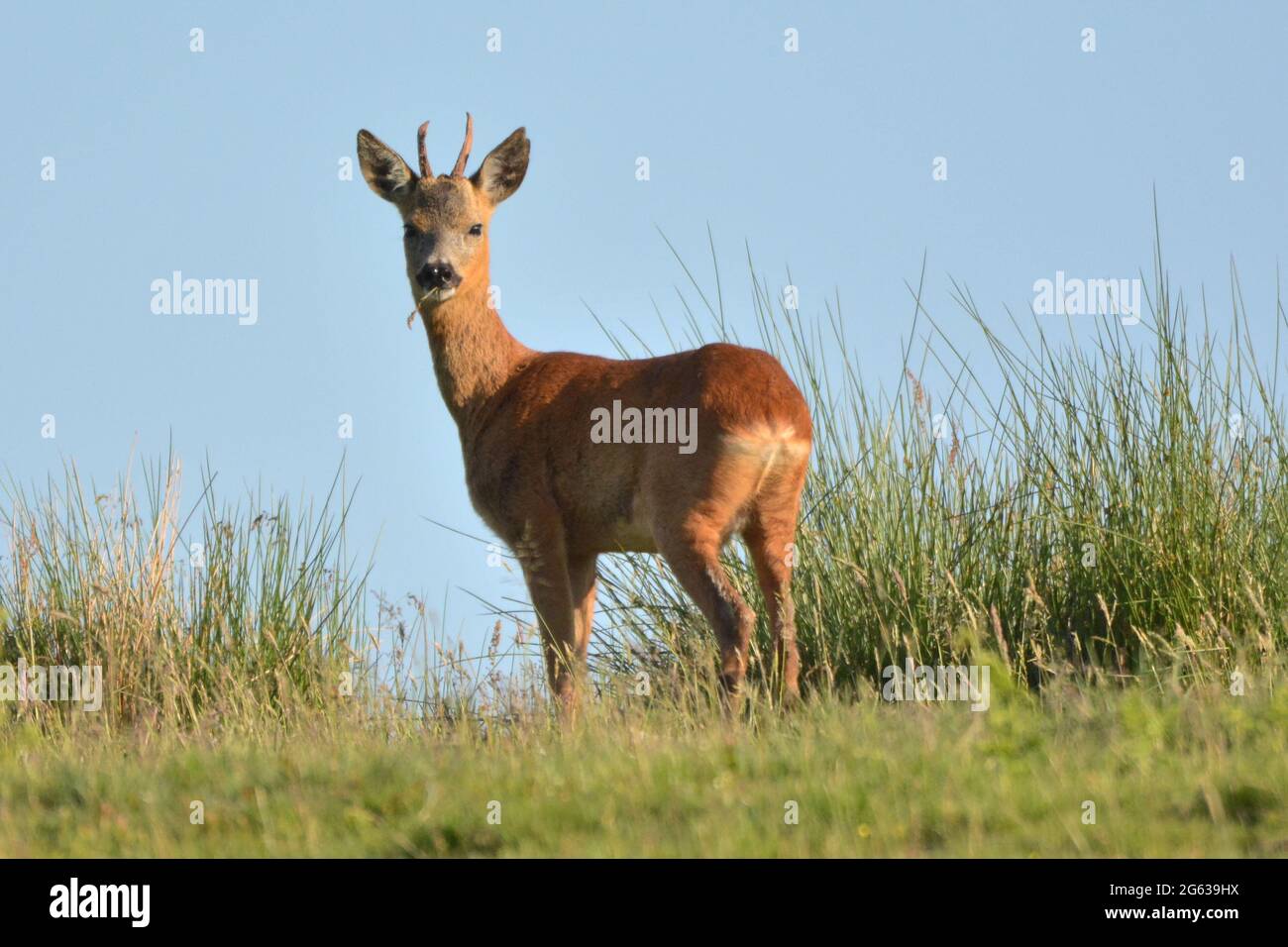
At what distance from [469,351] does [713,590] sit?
239 centimetres

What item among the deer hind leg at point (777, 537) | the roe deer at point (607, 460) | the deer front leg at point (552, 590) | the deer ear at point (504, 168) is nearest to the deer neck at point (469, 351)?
the roe deer at point (607, 460)

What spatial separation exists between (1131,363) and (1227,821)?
4.54 metres

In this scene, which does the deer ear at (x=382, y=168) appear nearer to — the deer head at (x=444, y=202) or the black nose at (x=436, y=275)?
the deer head at (x=444, y=202)

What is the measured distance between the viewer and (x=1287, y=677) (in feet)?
22.8

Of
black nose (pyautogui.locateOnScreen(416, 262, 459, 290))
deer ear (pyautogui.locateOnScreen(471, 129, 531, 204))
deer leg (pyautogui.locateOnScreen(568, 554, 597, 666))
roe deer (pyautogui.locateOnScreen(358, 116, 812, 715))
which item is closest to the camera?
roe deer (pyautogui.locateOnScreen(358, 116, 812, 715))

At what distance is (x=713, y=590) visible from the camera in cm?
732

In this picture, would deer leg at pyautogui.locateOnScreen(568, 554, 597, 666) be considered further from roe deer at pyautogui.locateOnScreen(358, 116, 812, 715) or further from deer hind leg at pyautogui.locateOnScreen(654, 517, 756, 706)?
deer hind leg at pyautogui.locateOnScreen(654, 517, 756, 706)

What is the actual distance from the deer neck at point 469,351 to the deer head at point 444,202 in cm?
8

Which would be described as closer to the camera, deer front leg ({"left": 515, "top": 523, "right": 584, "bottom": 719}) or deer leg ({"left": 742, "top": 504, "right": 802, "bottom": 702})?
deer leg ({"left": 742, "top": 504, "right": 802, "bottom": 702})

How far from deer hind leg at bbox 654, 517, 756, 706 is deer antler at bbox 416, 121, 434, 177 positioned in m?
3.16

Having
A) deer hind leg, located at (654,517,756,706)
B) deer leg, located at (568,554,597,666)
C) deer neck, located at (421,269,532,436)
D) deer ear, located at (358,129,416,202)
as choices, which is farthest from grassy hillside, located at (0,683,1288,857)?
deer ear, located at (358,129,416,202)

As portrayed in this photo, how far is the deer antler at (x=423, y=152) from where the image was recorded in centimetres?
949

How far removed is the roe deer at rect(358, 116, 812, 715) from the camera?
7473 millimetres

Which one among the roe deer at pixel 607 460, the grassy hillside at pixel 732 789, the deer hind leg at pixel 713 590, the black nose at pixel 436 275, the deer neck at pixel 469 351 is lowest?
the grassy hillside at pixel 732 789
